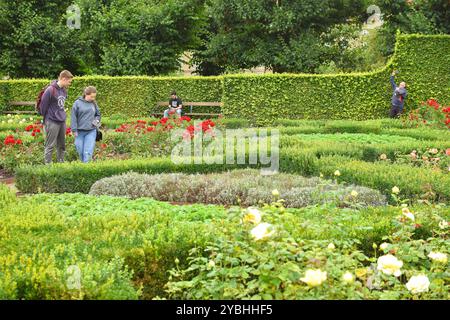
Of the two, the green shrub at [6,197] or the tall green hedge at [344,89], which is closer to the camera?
the green shrub at [6,197]

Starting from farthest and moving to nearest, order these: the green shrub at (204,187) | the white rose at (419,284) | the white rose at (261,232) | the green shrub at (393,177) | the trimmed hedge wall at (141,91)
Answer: the trimmed hedge wall at (141,91), the green shrub at (204,187), the green shrub at (393,177), the white rose at (261,232), the white rose at (419,284)

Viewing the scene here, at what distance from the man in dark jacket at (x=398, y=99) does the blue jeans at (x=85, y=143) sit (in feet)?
39.3

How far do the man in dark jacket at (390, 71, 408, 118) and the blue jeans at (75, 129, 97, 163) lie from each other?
12.0m

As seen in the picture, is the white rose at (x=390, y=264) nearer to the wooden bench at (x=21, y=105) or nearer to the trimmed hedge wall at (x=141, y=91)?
the trimmed hedge wall at (x=141, y=91)

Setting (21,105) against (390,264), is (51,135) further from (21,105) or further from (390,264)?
(21,105)

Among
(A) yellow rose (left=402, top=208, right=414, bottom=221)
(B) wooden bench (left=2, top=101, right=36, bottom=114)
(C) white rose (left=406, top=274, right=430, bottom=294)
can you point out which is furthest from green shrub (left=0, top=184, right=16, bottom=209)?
(B) wooden bench (left=2, top=101, right=36, bottom=114)

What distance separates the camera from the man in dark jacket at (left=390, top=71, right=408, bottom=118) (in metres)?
20.2

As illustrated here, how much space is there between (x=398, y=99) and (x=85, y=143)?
40.4ft

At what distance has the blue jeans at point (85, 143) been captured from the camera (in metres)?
10.9

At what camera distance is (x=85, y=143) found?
10961mm

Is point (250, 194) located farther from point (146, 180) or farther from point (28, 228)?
point (28, 228)

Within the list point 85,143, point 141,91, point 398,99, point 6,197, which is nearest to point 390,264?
point 6,197

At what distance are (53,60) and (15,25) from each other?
2257 millimetres

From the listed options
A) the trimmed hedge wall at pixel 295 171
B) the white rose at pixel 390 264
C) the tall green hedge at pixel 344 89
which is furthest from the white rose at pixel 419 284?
the tall green hedge at pixel 344 89
